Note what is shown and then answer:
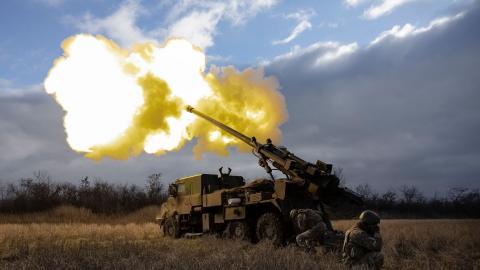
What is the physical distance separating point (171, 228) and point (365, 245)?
13.7 meters

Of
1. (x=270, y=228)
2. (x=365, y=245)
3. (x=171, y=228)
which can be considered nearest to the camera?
(x=365, y=245)

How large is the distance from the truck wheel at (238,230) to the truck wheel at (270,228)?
0.64m

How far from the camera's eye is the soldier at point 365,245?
945cm

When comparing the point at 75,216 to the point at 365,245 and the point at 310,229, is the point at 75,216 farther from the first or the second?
the point at 365,245

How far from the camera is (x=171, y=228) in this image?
2184 centimetres

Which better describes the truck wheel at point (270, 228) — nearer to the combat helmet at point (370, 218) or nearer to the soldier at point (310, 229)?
the soldier at point (310, 229)

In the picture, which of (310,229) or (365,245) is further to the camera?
(310,229)

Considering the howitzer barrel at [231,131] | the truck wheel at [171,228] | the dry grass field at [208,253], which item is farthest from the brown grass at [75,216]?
the howitzer barrel at [231,131]

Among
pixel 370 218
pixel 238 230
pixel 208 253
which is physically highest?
pixel 370 218

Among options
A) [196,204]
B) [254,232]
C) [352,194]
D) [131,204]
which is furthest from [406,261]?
[131,204]

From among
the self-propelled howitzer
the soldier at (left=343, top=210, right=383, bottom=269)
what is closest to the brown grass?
the self-propelled howitzer

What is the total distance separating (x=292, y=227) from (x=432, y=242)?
5587mm

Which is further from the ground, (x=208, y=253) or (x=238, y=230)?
(x=238, y=230)

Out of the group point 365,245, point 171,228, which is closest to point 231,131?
point 171,228
